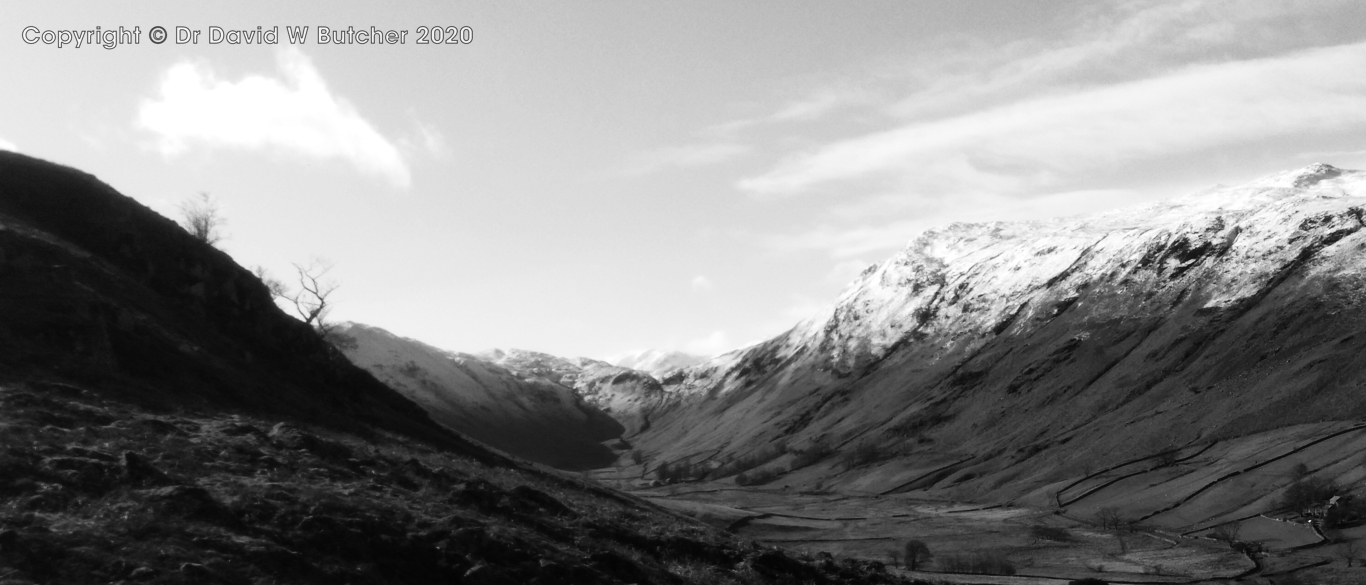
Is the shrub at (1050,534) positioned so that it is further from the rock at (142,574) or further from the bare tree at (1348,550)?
the rock at (142,574)

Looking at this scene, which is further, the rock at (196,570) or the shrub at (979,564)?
the shrub at (979,564)

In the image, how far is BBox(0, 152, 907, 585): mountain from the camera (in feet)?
93.4

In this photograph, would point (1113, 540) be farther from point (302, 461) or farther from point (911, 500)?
point (302, 461)

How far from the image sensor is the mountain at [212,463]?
93.4 feet

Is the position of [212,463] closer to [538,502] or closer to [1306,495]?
[538,502]

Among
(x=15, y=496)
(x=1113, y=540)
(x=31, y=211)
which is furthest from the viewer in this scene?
(x=1113, y=540)

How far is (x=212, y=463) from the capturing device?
35375 millimetres

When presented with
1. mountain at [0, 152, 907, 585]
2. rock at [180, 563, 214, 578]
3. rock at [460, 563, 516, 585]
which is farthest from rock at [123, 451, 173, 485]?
rock at [460, 563, 516, 585]

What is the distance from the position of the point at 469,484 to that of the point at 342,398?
23.6 meters

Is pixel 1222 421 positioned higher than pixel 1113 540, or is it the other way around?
pixel 1222 421

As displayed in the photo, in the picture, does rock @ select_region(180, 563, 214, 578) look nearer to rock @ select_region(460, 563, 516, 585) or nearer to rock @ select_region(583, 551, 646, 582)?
rock @ select_region(460, 563, 516, 585)

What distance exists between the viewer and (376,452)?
44969 millimetres

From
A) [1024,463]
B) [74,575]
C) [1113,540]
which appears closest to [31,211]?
[74,575]

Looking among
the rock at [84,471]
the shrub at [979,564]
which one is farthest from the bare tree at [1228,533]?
the rock at [84,471]
